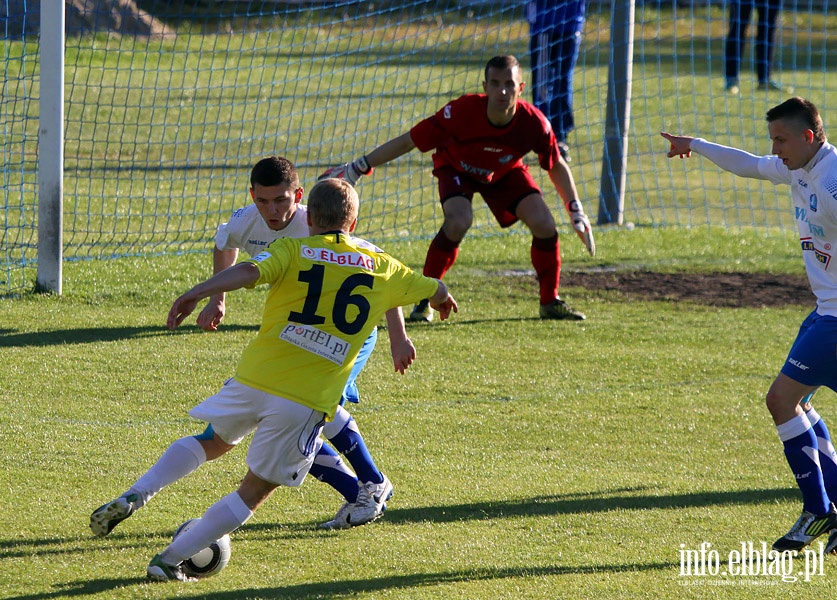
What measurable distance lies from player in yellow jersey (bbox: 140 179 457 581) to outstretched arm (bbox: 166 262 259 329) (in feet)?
0.22

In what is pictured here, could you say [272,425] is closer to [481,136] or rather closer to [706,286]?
[481,136]

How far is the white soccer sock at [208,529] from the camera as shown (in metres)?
3.69

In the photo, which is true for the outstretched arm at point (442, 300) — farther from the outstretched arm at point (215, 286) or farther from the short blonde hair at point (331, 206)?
the outstretched arm at point (215, 286)

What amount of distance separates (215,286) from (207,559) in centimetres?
96

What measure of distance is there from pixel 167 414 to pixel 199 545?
6.50 feet

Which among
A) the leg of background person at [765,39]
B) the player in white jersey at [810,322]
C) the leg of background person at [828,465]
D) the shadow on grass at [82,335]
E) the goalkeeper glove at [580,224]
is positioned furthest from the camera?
the leg of background person at [765,39]

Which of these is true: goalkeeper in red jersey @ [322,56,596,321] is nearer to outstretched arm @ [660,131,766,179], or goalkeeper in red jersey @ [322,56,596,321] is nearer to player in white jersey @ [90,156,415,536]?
outstretched arm @ [660,131,766,179]

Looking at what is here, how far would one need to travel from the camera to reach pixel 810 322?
4.43 m

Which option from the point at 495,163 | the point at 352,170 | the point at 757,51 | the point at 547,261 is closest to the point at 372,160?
the point at 352,170

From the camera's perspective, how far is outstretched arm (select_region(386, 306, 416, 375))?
4055 mm

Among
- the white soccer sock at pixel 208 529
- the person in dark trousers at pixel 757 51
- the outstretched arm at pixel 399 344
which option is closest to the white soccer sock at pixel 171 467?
the white soccer sock at pixel 208 529

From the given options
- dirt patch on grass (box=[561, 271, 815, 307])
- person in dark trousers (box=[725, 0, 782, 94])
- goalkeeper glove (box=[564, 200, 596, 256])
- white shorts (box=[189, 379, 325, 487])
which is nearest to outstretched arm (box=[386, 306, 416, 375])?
white shorts (box=[189, 379, 325, 487])

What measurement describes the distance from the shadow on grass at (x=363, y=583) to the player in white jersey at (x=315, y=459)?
269mm

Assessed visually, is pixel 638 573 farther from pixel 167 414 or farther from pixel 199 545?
pixel 167 414
